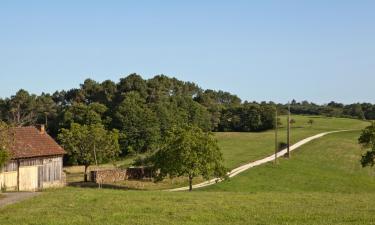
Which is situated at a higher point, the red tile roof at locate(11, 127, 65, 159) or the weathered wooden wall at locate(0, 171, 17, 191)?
the red tile roof at locate(11, 127, 65, 159)

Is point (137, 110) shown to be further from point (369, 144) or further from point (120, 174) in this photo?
point (369, 144)

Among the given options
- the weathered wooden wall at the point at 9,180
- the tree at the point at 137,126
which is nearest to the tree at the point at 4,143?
the weathered wooden wall at the point at 9,180

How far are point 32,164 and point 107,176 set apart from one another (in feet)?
51.0

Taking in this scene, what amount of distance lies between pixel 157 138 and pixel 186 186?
→ 44611 millimetres

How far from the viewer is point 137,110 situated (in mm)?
103625

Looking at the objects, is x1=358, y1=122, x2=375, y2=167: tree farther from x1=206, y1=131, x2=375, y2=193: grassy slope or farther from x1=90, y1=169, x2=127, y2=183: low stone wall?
x1=90, y1=169, x2=127, y2=183: low stone wall

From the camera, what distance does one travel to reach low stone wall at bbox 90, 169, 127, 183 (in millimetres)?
60781

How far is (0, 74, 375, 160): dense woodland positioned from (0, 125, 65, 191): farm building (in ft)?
105

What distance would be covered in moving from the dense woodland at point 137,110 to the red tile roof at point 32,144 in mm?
31984

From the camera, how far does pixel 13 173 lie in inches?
1757

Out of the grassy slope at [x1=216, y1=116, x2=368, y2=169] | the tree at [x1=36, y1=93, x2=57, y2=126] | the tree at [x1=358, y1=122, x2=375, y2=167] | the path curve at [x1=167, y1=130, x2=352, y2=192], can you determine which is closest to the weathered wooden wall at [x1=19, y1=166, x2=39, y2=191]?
the path curve at [x1=167, y1=130, x2=352, y2=192]

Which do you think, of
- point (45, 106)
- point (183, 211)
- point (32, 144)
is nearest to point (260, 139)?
point (45, 106)

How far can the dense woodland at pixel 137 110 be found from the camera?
101 m

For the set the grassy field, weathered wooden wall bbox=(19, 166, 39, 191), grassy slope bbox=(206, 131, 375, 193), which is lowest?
grassy slope bbox=(206, 131, 375, 193)
